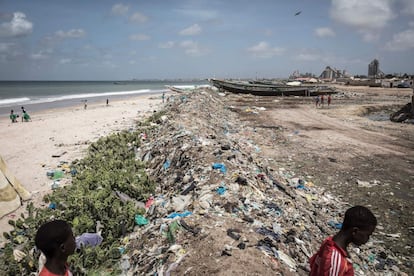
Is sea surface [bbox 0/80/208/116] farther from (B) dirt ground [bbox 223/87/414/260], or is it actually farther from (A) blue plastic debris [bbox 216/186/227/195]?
(A) blue plastic debris [bbox 216/186/227/195]

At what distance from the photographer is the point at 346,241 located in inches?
79.2

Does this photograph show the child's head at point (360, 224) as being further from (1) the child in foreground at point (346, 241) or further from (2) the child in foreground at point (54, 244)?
(2) the child in foreground at point (54, 244)

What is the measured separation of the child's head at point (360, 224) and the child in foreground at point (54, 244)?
205cm

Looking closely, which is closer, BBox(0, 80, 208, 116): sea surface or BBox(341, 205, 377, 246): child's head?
BBox(341, 205, 377, 246): child's head

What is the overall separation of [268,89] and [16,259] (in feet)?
99.4

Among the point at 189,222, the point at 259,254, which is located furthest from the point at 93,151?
the point at 259,254

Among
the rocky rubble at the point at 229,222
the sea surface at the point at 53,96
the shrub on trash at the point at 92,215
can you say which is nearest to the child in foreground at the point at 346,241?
the rocky rubble at the point at 229,222

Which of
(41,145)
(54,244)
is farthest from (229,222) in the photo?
(41,145)

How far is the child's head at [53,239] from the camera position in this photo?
198cm

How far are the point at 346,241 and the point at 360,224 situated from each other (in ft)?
0.52

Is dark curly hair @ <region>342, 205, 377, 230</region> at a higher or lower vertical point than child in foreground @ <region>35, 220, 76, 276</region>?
higher

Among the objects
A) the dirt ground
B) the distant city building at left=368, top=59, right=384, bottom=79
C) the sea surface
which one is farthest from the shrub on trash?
the distant city building at left=368, top=59, right=384, bottom=79

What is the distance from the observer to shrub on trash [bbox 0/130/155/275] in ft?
12.0

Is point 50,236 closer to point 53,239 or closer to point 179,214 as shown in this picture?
point 53,239
